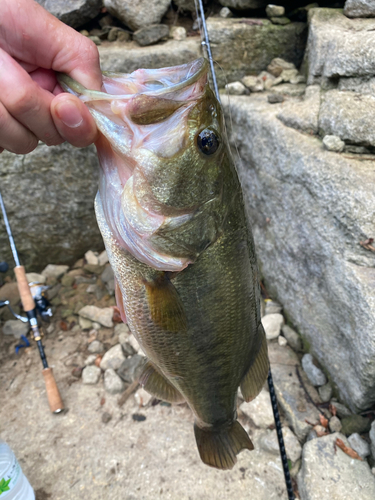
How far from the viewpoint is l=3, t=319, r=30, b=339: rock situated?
3.11 metres

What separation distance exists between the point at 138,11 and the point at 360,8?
82.8 inches

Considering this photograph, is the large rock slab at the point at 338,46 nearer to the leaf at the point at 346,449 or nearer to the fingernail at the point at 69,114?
the fingernail at the point at 69,114

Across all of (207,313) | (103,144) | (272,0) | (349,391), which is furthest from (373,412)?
(272,0)

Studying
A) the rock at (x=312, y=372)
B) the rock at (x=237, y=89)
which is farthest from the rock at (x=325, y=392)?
the rock at (x=237, y=89)

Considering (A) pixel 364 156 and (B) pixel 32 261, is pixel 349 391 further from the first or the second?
(B) pixel 32 261

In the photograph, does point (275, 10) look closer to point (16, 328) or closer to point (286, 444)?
point (286, 444)

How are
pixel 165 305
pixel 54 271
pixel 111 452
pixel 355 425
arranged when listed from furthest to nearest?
1. pixel 54 271
2. pixel 111 452
3. pixel 355 425
4. pixel 165 305

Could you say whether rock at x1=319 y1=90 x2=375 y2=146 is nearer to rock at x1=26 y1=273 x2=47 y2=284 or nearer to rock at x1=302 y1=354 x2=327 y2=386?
rock at x1=302 y1=354 x2=327 y2=386

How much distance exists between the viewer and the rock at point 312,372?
7.82 feet

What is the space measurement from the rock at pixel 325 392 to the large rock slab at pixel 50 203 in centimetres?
262

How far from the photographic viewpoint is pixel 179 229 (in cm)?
Result: 109

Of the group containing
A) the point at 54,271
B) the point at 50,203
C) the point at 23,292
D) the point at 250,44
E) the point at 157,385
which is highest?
the point at 250,44

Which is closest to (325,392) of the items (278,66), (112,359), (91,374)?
(112,359)

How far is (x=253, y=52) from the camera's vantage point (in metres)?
3.39
